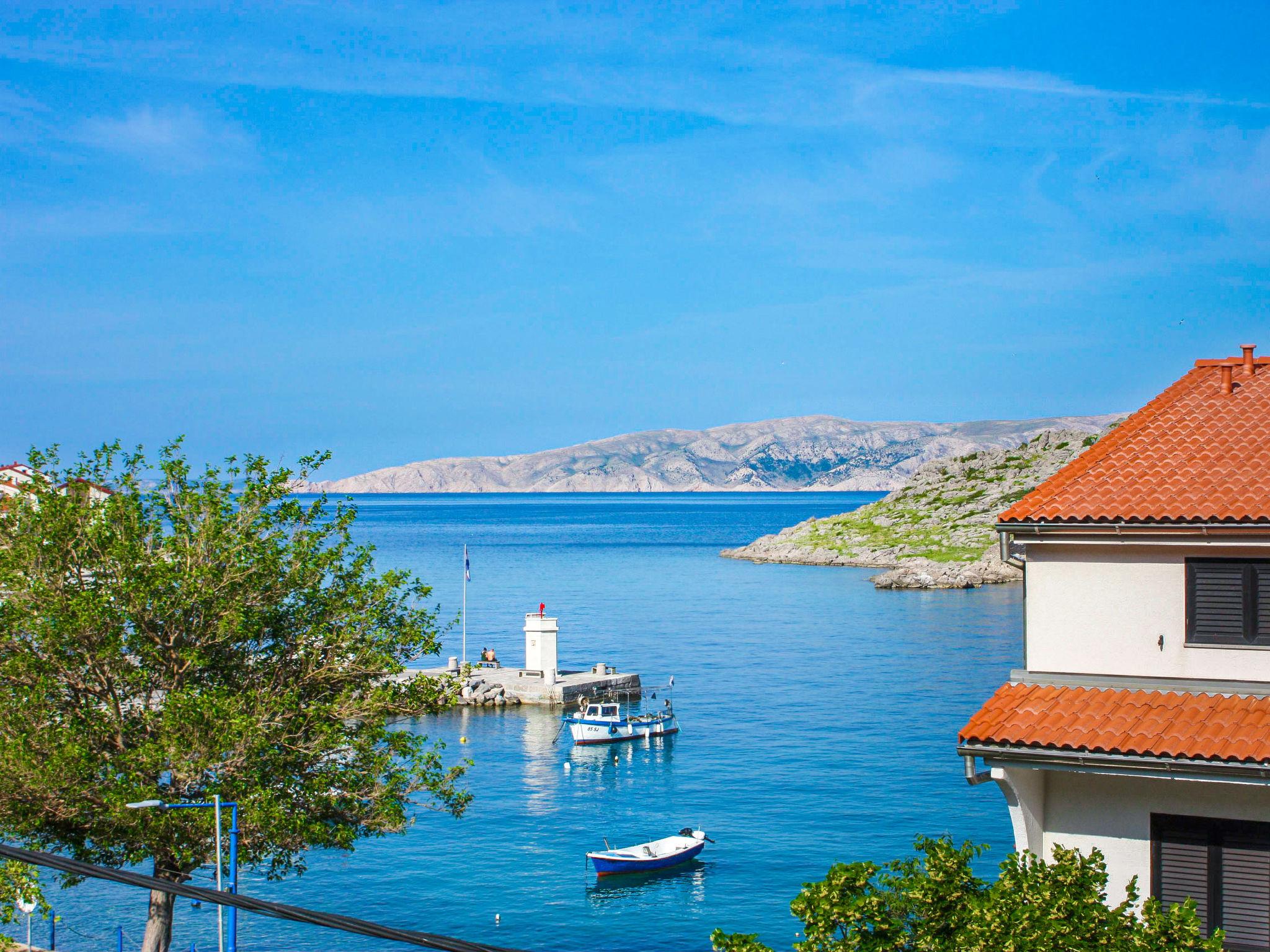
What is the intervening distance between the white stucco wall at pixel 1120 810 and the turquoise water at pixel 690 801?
23020mm

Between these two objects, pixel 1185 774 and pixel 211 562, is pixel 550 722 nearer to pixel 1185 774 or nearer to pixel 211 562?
pixel 211 562

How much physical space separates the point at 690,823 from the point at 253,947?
18177mm

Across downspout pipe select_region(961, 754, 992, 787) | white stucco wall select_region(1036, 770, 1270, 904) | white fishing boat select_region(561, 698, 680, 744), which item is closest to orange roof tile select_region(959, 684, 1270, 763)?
downspout pipe select_region(961, 754, 992, 787)

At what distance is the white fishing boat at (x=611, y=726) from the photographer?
A: 63.3 m

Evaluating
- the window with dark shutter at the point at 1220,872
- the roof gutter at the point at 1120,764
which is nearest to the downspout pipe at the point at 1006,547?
the roof gutter at the point at 1120,764

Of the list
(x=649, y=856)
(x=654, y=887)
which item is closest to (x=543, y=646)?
(x=649, y=856)

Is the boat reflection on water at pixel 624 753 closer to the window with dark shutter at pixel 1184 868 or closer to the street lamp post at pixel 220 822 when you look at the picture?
the street lamp post at pixel 220 822

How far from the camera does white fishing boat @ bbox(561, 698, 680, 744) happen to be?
63344mm

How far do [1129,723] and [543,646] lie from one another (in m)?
67.3

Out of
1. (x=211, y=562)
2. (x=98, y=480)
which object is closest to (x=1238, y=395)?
(x=211, y=562)

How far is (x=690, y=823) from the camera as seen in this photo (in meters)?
47.2

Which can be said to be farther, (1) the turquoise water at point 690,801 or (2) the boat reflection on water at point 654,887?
(2) the boat reflection on water at point 654,887

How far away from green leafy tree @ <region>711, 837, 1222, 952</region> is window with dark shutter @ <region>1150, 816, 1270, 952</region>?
1030mm

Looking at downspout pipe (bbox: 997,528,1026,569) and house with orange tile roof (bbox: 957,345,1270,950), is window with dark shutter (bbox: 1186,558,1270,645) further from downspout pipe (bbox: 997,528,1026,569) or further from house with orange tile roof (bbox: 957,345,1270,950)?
downspout pipe (bbox: 997,528,1026,569)
